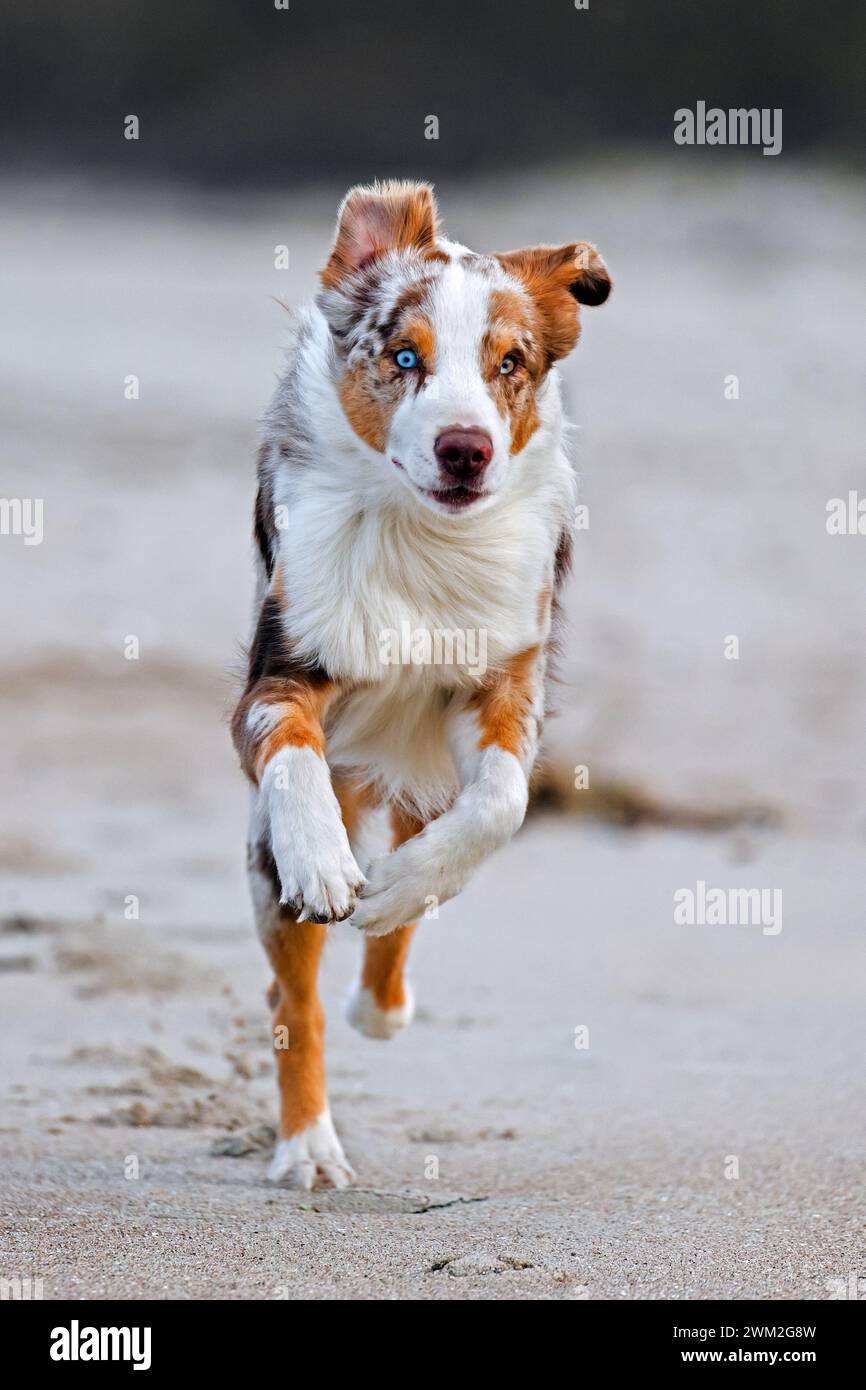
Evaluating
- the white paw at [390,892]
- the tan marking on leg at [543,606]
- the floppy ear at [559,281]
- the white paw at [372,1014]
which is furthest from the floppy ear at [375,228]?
the white paw at [372,1014]

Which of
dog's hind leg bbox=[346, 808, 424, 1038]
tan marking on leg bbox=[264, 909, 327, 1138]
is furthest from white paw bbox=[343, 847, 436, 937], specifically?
dog's hind leg bbox=[346, 808, 424, 1038]

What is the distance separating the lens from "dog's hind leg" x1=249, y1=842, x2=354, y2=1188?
707 centimetres

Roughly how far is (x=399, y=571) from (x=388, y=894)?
1272mm

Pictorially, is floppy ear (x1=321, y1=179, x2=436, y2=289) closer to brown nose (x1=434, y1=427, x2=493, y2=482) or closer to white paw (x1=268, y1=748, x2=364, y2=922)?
brown nose (x1=434, y1=427, x2=493, y2=482)

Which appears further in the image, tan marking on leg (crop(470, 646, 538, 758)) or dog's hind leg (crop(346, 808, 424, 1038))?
dog's hind leg (crop(346, 808, 424, 1038))

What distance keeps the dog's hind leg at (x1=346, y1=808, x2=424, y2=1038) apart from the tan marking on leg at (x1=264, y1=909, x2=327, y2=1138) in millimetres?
711

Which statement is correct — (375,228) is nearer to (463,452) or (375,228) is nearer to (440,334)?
(440,334)

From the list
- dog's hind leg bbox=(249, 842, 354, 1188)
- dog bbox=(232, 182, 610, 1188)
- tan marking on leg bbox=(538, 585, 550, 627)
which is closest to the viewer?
dog bbox=(232, 182, 610, 1188)

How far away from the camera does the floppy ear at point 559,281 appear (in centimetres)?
657

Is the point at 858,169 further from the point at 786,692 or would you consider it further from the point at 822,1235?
Answer: the point at 822,1235

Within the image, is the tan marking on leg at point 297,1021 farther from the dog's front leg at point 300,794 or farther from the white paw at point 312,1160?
the dog's front leg at point 300,794

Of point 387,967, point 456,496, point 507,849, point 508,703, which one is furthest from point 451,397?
point 507,849

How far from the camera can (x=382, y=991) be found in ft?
26.0

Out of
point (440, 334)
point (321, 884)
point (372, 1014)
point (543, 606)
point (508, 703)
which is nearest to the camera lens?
point (321, 884)
